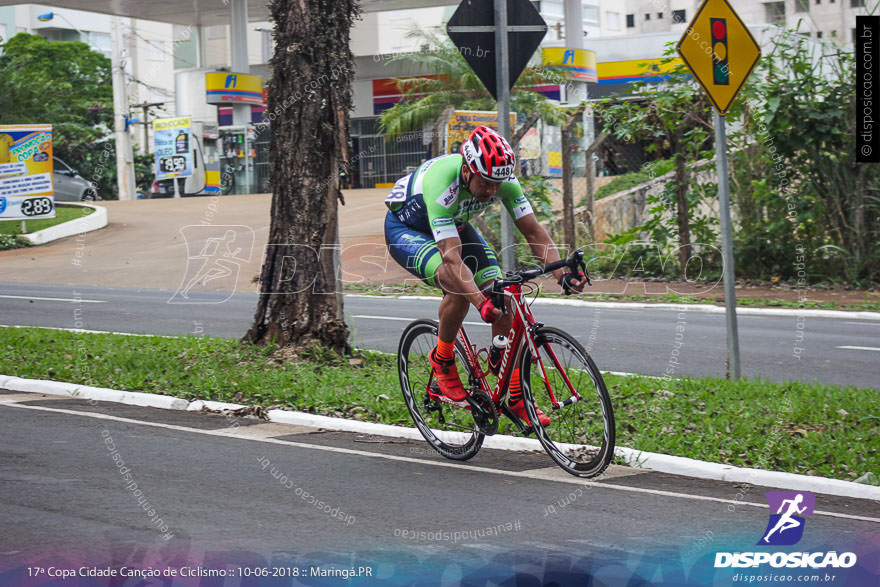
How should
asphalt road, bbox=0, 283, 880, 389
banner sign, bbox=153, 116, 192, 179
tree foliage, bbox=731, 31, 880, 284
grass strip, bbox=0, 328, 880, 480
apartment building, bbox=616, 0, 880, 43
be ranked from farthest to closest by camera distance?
1. apartment building, bbox=616, 0, 880, 43
2. banner sign, bbox=153, 116, 192, 179
3. tree foliage, bbox=731, 31, 880, 284
4. asphalt road, bbox=0, 283, 880, 389
5. grass strip, bbox=0, 328, 880, 480

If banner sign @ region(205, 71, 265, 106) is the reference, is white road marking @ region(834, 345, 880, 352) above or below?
below

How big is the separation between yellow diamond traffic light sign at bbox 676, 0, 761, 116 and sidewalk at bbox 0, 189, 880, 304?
8.39 metres

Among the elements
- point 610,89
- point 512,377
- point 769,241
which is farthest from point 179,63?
point 512,377

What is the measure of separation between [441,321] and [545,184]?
14.5m

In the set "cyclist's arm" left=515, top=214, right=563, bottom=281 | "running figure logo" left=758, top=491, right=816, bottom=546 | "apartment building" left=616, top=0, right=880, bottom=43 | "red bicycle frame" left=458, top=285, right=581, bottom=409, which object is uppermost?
"apartment building" left=616, top=0, right=880, bottom=43

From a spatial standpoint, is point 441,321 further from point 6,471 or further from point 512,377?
point 6,471

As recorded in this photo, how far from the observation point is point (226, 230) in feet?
98.1

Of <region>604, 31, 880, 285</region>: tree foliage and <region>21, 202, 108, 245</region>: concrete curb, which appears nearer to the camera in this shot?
<region>604, 31, 880, 285</region>: tree foliage

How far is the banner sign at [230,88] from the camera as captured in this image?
39281 mm

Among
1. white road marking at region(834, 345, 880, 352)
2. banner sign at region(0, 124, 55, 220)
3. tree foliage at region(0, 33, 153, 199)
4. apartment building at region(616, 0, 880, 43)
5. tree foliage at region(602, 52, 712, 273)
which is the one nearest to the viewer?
white road marking at region(834, 345, 880, 352)

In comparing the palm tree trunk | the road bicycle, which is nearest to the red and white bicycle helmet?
the road bicycle

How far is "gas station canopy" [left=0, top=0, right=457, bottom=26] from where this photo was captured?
3756cm

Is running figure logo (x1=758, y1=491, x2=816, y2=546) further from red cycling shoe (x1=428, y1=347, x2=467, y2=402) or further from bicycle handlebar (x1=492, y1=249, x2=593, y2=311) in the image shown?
red cycling shoe (x1=428, y1=347, x2=467, y2=402)

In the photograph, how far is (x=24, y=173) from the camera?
27.6 metres
